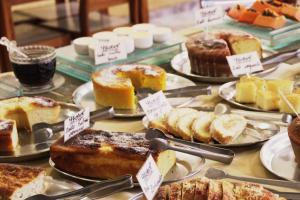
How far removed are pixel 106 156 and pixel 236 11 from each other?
1426 millimetres

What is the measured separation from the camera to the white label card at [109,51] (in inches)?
79.7

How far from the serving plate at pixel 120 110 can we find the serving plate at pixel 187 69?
0.05 metres

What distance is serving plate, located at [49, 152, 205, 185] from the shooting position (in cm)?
135

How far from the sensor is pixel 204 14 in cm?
224

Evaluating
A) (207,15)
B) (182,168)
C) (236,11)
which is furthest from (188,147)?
(236,11)

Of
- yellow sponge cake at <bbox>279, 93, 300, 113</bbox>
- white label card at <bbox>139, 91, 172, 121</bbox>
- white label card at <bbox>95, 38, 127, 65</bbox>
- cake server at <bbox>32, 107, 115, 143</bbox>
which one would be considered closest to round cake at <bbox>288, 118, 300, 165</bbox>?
yellow sponge cake at <bbox>279, 93, 300, 113</bbox>

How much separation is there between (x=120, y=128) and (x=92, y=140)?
28cm

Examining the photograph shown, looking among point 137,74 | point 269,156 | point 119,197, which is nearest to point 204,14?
point 137,74

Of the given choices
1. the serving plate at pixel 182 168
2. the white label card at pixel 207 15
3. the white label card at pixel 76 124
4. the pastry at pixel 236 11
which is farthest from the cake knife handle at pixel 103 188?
the pastry at pixel 236 11

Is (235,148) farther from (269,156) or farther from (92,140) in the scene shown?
(92,140)

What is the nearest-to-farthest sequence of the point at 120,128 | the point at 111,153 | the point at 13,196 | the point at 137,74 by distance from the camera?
the point at 13,196, the point at 111,153, the point at 120,128, the point at 137,74

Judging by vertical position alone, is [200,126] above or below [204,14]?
below

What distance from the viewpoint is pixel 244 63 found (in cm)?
197

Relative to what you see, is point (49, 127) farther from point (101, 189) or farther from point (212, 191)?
point (212, 191)
